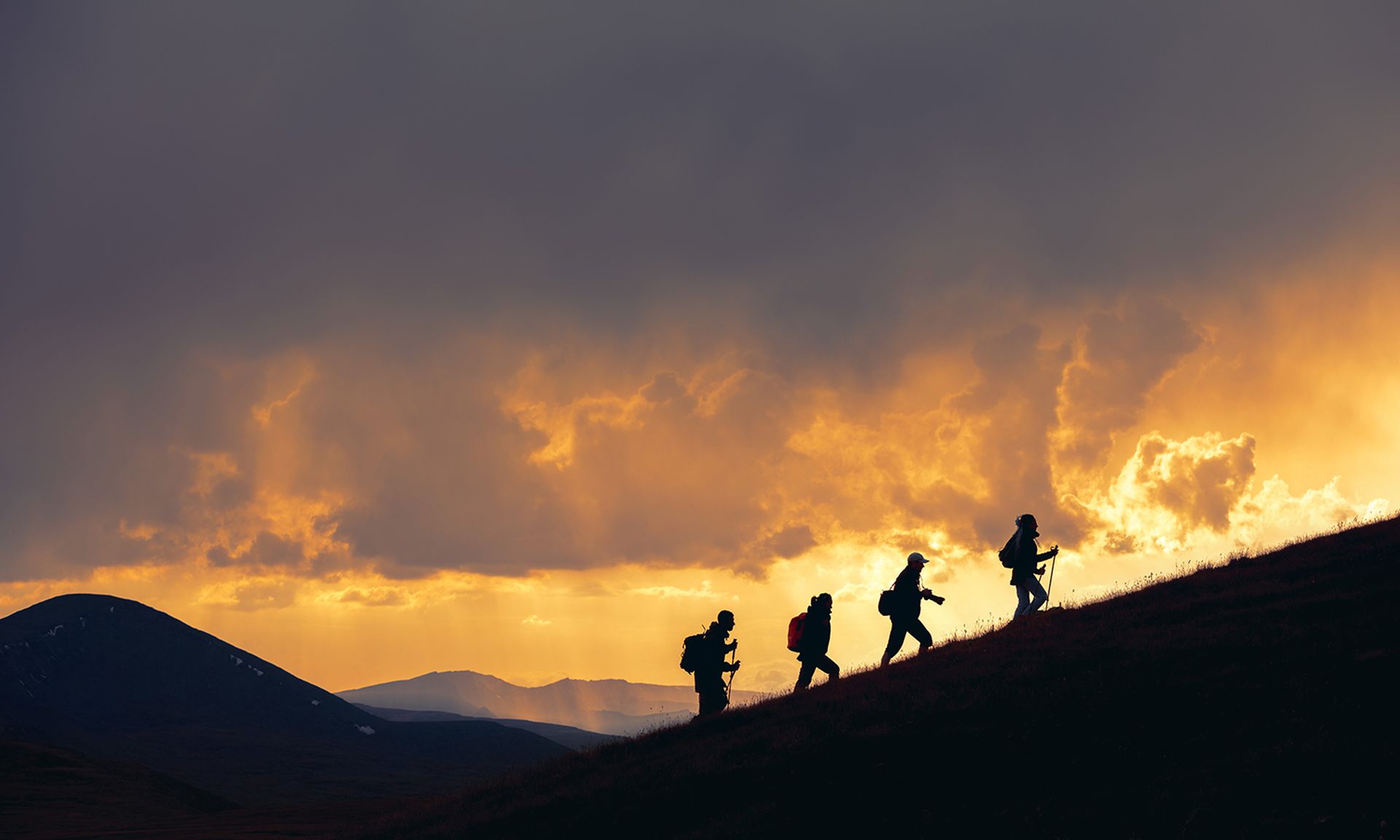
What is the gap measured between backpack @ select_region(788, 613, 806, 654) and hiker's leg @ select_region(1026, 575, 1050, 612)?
511cm

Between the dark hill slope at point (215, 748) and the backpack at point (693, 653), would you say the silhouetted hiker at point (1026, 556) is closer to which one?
the backpack at point (693, 653)

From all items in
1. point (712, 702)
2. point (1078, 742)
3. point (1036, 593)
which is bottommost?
point (1078, 742)

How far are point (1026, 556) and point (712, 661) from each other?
24.1 ft

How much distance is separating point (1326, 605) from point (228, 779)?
149m

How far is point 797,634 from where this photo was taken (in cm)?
2288

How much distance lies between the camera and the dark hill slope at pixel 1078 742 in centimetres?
1132

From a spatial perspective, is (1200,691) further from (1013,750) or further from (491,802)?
(491,802)

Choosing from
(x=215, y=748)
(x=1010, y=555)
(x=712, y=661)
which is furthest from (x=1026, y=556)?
(x=215, y=748)

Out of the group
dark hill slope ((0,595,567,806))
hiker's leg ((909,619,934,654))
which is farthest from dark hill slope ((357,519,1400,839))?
dark hill slope ((0,595,567,806))

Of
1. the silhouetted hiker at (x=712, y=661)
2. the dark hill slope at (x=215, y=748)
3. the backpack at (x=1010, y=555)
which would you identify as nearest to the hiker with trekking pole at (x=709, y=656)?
the silhouetted hiker at (x=712, y=661)

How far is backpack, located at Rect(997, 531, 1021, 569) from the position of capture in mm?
22906

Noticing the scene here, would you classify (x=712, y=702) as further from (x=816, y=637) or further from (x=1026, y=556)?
(x=1026, y=556)

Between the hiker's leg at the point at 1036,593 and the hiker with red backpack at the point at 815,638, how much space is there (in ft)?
15.1

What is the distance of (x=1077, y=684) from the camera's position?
53.6 feet
